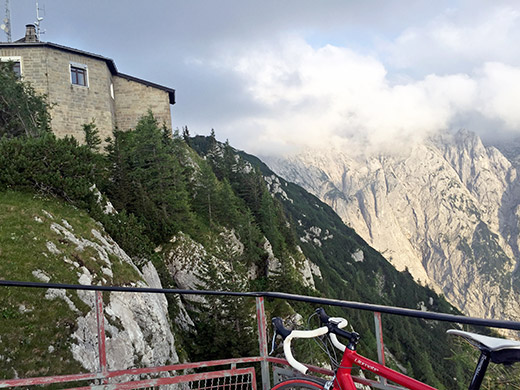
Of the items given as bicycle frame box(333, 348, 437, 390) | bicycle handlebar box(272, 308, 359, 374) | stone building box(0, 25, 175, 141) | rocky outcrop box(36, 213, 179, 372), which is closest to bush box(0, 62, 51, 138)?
stone building box(0, 25, 175, 141)

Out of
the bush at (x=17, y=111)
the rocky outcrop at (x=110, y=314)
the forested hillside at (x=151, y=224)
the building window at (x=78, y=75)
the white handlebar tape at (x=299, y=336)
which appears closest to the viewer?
the white handlebar tape at (x=299, y=336)

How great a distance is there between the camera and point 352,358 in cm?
341

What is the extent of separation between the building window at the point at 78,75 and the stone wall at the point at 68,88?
271mm

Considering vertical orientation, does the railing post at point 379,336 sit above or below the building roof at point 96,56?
below

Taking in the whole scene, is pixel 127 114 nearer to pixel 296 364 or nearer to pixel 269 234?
pixel 269 234

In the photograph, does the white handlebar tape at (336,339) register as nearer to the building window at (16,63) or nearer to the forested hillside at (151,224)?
the forested hillside at (151,224)

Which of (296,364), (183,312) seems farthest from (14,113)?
(296,364)

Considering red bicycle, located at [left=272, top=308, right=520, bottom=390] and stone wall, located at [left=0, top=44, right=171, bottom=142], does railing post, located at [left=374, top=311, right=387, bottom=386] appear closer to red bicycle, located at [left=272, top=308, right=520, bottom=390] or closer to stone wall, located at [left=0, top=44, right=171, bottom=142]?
red bicycle, located at [left=272, top=308, right=520, bottom=390]

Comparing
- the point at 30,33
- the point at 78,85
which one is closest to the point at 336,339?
the point at 78,85

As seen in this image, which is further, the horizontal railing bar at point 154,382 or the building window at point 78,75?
the building window at point 78,75

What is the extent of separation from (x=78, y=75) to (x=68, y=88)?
1.56 metres

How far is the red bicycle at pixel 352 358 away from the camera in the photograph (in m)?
2.43

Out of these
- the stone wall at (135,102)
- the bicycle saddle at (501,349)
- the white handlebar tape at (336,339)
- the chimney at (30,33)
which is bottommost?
the white handlebar tape at (336,339)

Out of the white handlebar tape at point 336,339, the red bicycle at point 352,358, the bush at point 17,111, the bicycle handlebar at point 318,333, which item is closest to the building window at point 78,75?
the bush at point 17,111
